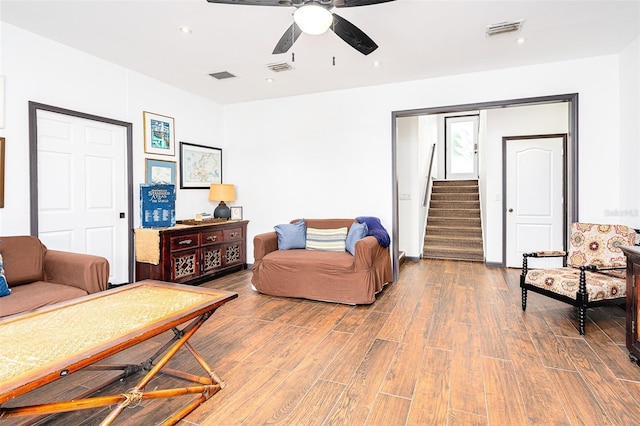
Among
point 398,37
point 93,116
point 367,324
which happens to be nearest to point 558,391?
point 367,324

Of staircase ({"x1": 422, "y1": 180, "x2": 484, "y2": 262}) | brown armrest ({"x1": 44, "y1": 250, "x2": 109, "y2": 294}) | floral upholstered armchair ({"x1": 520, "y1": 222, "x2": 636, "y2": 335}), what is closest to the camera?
brown armrest ({"x1": 44, "y1": 250, "x2": 109, "y2": 294})

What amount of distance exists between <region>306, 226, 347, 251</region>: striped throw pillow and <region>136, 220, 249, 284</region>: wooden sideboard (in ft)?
4.39

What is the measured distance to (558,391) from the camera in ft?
6.60

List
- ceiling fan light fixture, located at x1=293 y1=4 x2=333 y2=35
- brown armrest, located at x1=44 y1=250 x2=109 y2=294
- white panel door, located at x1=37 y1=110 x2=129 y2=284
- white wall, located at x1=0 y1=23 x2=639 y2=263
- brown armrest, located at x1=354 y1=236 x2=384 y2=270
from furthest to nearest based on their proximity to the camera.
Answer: brown armrest, located at x1=354 y1=236 x2=384 y2=270 → white panel door, located at x1=37 y1=110 x2=129 y2=284 → white wall, located at x1=0 y1=23 x2=639 y2=263 → brown armrest, located at x1=44 y1=250 x2=109 y2=294 → ceiling fan light fixture, located at x1=293 y1=4 x2=333 y2=35

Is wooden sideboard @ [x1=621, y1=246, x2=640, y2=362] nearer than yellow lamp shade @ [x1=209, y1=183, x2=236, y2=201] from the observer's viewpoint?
Yes

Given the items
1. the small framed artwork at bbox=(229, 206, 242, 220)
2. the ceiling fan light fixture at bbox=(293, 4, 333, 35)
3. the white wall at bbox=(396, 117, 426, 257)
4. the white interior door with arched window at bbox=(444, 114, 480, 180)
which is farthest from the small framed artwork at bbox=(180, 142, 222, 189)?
the white interior door with arched window at bbox=(444, 114, 480, 180)

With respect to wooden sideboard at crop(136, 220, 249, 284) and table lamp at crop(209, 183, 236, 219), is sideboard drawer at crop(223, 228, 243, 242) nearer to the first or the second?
wooden sideboard at crop(136, 220, 249, 284)

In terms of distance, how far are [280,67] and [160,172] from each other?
2028 millimetres

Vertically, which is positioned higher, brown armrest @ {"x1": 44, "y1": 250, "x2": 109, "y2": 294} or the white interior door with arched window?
the white interior door with arched window

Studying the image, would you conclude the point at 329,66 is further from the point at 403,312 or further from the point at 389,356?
the point at 389,356

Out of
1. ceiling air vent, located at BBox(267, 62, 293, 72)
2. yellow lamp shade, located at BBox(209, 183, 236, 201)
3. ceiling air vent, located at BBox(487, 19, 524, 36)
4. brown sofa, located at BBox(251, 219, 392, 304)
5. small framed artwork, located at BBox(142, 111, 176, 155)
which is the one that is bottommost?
brown sofa, located at BBox(251, 219, 392, 304)

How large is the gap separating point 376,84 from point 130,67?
2.99 m

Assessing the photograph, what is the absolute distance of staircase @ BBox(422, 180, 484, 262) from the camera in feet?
20.2

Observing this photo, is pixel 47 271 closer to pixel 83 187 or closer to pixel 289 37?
pixel 83 187
